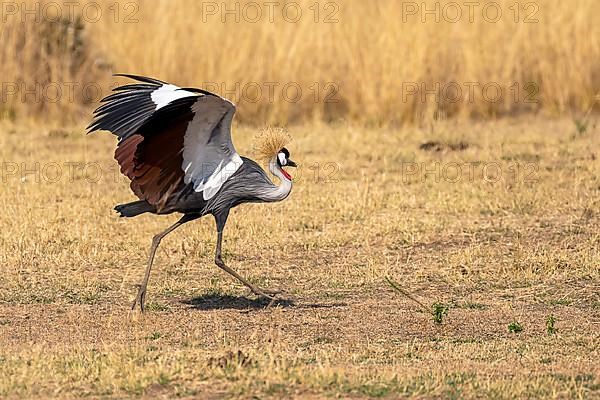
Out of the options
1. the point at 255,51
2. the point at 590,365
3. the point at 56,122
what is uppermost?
the point at 255,51

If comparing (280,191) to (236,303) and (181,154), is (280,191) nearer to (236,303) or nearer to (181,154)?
(181,154)

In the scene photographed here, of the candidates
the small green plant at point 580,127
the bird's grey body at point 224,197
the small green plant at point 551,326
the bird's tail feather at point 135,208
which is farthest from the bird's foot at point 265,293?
the small green plant at point 580,127

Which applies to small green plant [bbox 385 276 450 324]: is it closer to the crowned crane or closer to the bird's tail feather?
the crowned crane

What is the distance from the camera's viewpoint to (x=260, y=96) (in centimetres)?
1242

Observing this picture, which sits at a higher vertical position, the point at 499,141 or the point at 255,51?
the point at 255,51

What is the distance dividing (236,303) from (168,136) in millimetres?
1236

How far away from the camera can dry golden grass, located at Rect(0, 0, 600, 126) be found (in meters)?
12.2

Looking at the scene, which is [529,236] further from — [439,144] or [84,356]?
[84,356]

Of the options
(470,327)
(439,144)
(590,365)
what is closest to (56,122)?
(439,144)

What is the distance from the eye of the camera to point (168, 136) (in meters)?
6.27

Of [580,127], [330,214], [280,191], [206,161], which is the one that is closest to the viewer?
[206,161]

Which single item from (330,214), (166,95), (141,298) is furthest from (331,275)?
(166,95)

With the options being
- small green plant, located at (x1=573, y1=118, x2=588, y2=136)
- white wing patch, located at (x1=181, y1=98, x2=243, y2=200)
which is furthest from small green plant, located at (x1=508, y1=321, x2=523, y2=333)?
small green plant, located at (x1=573, y1=118, x2=588, y2=136)

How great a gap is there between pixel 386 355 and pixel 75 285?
238 cm
